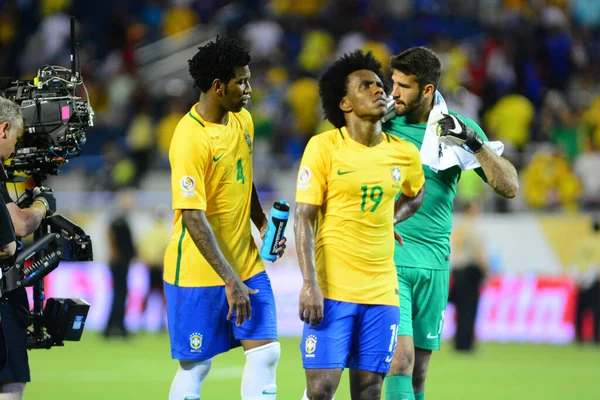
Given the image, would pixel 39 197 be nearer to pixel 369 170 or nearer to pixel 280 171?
pixel 369 170

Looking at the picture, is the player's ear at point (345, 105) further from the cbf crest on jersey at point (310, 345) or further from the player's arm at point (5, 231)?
the player's arm at point (5, 231)

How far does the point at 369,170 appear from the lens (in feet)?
22.3

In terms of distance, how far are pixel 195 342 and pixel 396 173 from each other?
1.67 m

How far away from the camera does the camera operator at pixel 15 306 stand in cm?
654

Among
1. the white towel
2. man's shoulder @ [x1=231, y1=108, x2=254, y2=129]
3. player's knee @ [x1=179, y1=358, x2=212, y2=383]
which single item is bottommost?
Answer: player's knee @ [x1=179, y1=358, x2=212, y2=383]

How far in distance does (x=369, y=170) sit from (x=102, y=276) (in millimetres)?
12408

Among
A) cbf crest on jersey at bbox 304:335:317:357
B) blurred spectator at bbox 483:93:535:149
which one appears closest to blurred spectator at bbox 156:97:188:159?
blurred spectator at bbox 483:93:535:149

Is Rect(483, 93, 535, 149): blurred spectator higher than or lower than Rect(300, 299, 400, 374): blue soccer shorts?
higher

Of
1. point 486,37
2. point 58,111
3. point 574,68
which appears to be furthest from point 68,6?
point 58,111

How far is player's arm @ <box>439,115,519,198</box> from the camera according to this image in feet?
23.4

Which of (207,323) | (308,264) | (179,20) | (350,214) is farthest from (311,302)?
(179,20)

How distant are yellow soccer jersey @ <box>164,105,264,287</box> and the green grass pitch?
13.9 ft

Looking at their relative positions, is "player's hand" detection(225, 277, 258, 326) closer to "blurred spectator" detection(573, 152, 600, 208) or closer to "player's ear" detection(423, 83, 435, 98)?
"player's ear" detection(423, 83, 435, 98)

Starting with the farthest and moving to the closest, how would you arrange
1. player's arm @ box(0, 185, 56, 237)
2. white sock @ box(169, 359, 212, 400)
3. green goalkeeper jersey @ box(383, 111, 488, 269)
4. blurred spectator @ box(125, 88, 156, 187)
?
blurred spectator @ box(125, 88, 156, 187)
green goalkeeper jersey @ box(383, 111, 488, 269)
white sock @ box(169, 359, 212, 400)
player's arm @ box(0, 185, 56, 237)
